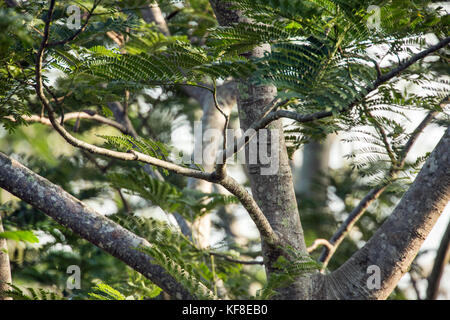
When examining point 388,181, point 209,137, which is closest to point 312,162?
point 209,137

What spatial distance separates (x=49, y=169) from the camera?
2797mm

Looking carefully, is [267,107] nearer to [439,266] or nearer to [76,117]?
[76,117]

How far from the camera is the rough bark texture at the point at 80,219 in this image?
137 centimetres

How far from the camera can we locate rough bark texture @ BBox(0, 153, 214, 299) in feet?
4.49

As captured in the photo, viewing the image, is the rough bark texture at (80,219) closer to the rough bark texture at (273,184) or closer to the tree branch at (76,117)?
the tree branch at (76,117)

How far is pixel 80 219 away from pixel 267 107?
27.8 inches

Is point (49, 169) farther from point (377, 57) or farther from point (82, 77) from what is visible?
point (377, 57)

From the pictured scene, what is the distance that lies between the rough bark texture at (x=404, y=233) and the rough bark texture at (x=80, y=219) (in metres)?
0.55

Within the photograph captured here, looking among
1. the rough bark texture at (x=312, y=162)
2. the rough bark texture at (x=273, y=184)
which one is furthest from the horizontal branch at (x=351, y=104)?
the rough bark texture at (x=312, y=162)

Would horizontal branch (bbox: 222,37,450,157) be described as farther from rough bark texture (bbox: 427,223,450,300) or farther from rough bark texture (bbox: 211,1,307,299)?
rough bark texture (bbox: 427,223,450,300)

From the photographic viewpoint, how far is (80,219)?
56.1 inches

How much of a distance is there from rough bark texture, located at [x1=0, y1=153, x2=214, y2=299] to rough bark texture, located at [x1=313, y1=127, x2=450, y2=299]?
0.55m

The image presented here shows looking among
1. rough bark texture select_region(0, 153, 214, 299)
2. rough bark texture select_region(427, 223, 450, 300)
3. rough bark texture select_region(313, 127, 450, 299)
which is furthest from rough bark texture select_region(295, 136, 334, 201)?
rough bark texture select_region(0, 153, 214, 299)
